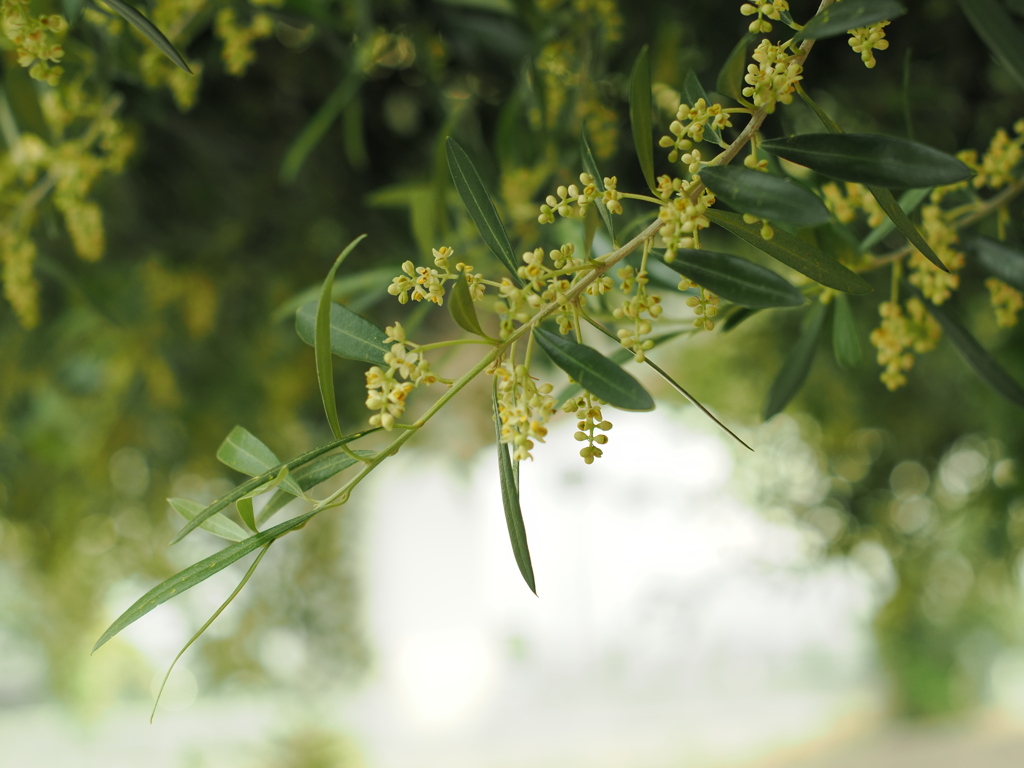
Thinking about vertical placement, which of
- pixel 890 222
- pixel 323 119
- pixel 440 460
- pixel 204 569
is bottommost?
pixel 204 569

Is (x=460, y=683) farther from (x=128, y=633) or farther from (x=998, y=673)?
(x=998, y=673)

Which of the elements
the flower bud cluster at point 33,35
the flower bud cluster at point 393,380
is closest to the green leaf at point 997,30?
the flower bud cluster at point 393,380

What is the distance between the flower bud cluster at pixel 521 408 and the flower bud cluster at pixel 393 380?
0.02 m

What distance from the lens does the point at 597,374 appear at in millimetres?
178

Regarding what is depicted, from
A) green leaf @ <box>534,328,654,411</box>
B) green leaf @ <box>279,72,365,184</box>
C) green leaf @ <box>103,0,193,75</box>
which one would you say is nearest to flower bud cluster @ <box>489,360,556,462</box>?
green leaf @ <box>534,328,654,411</box>

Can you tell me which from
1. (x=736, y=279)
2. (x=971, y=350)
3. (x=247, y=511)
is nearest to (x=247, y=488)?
(x=247, y=511)

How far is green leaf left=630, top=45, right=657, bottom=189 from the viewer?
19 cm

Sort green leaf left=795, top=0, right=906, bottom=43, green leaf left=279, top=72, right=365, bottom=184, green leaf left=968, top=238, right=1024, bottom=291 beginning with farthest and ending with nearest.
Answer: green leaf left=279, top=72, right=365, bottom=184
green leaf left=968, top=238, right=1024, bottom=291
green leaf left=795, top=0, right=906, bottom=43

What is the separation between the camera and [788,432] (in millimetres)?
1442

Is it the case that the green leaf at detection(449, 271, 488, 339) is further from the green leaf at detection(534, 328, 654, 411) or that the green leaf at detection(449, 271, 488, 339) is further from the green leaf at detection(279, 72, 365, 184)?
the green leaf at detection(279, 72, 365, 184)

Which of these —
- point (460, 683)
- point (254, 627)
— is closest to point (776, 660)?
point (460, 683)

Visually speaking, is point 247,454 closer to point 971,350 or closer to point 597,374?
point 597,374

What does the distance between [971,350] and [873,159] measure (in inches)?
5.5

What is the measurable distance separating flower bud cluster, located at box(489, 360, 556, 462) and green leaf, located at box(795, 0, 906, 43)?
0.09m
